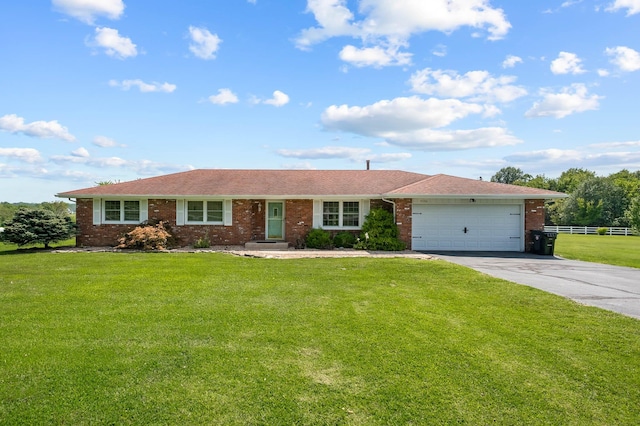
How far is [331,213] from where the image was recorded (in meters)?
17.7

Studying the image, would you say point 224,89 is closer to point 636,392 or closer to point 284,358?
point 284,358

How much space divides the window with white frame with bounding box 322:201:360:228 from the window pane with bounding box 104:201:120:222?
9.62m

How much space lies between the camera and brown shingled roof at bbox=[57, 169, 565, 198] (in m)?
16.4

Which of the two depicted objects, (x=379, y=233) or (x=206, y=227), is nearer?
(x=379, y=233)

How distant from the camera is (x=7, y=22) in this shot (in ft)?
39.0

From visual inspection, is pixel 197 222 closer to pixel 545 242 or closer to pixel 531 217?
pixel 531 217

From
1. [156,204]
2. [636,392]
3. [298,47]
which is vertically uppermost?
[298,47]

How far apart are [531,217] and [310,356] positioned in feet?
49.1

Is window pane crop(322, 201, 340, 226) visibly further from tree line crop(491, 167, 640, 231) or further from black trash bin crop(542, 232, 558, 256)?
tree line crop(491, 167, 640, 231)

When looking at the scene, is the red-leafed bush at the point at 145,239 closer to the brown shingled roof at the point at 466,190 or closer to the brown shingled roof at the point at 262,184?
the brown shingled roof at the point at 262,184

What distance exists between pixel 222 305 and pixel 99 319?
196 centimetres

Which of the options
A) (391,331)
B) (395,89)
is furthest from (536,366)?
(395,89)

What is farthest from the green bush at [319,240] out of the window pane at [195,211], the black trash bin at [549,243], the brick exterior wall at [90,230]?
the black trash bin at [549,243]

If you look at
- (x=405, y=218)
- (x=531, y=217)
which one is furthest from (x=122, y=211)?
(x=531, y=217)
